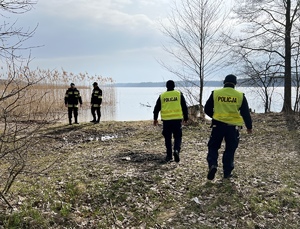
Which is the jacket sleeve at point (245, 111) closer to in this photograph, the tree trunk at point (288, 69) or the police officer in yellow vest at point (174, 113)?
the police officer in yellow vest at point (174, 113)

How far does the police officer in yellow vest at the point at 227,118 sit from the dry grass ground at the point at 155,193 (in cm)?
52

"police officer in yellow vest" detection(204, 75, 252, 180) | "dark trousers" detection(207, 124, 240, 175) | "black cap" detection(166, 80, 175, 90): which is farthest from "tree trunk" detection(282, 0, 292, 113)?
"dark trousers" detection(207, 124, 240, 175)

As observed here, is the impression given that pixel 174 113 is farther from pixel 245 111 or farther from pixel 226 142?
pixel 245 111

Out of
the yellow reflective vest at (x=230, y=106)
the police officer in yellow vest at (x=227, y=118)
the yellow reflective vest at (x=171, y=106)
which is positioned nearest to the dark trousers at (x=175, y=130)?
the yellow reflective vest at (x=171, y=106)

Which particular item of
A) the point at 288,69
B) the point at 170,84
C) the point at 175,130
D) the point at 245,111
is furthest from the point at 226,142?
the point at 288,69

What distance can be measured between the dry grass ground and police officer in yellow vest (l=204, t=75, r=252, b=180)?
0.52 m

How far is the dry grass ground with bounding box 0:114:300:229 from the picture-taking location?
4184mm

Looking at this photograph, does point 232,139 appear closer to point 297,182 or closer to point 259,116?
point 297,182

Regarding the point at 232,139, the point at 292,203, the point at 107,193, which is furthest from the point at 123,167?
the point at 292,203

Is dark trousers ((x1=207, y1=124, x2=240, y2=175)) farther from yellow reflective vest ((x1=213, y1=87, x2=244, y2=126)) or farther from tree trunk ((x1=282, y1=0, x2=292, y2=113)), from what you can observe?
tree trunk ((x1=282, y1=0, x2=292, y2=113))

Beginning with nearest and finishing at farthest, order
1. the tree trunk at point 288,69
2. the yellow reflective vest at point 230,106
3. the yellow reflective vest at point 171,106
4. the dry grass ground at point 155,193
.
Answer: the dry grass ground at point 155,193
the yellow reflective vest at point 230,106
the yellow reflective vest at point 171,106
the tree trunk at point 288,69

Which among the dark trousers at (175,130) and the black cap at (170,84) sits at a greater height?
the black cap at (170,84)

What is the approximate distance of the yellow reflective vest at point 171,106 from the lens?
6984 millimetres

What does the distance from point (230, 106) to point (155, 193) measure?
7.19 feet
